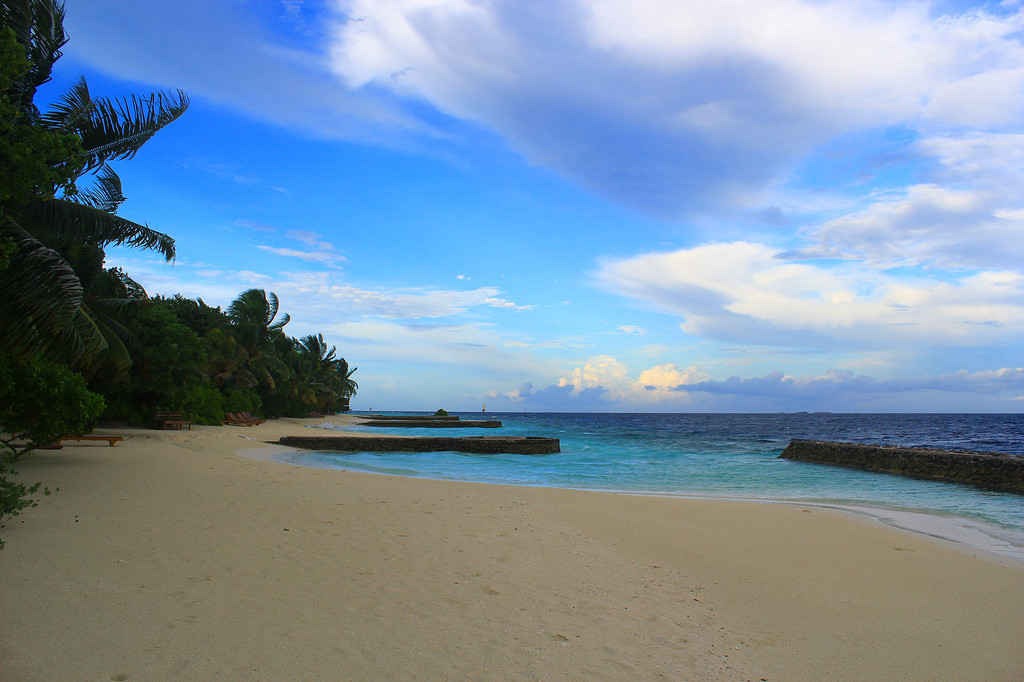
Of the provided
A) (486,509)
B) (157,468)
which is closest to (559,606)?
(486,509)

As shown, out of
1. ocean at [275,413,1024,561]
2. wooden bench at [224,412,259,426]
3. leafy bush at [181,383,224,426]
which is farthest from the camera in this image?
wooden bench at [224,412,259,426]

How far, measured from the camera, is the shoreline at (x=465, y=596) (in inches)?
151

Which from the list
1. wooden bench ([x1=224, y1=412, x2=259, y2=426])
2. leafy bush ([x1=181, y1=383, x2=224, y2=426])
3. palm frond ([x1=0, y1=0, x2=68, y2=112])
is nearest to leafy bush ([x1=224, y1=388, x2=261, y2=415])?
wooden bench ([x1=224, y1=412, x2=259, y2=426])

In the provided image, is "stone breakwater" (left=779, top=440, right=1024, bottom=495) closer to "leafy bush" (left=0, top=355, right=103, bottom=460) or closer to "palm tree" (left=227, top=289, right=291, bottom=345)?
"leafy bush" (left=0, top=355, right=103, bottom=460)

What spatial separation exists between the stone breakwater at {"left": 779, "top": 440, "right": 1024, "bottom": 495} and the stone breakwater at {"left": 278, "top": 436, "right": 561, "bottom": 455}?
14.7 metres

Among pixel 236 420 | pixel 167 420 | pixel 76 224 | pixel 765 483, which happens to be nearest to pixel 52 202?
pixel 76 224

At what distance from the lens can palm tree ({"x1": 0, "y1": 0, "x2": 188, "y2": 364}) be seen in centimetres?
628

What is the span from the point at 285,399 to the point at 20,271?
4933 cm

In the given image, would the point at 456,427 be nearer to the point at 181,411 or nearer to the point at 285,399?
the point at 285,399

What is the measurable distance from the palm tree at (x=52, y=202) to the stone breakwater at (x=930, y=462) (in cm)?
2560

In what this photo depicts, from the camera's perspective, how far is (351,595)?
4980 mm

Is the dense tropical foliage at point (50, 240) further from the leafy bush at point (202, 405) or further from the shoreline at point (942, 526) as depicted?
the shoreline at point (942, 526)

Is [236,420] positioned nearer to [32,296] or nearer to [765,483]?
[32,296]

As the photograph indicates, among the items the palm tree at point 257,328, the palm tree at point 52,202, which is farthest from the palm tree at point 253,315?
the palm tree at point 52,202
